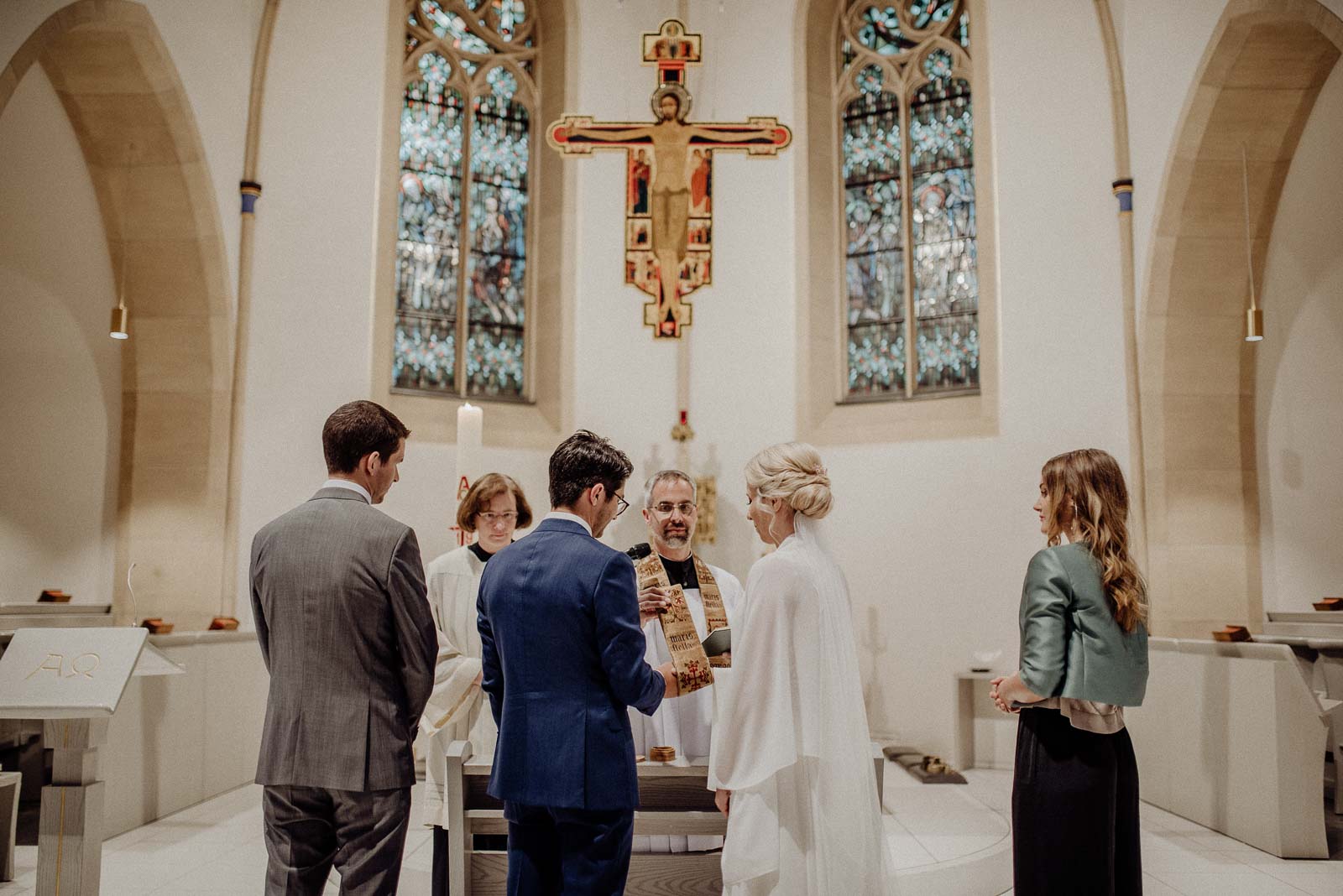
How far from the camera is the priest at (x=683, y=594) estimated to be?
362 cm

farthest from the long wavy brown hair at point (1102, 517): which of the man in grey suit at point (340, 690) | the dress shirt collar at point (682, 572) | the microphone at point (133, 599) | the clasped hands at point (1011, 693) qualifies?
the microphone at point (133, 599)

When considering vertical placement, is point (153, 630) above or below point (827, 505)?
below

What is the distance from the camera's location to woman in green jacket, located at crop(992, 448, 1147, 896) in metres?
2.64

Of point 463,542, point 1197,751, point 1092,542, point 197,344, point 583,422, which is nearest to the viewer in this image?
point 1092,542

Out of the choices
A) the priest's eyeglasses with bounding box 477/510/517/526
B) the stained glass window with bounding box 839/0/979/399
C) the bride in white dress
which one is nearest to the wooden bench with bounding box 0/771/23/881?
the priest's eyeglasses with bounding box 477/510/517/526

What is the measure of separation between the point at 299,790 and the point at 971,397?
20.8 ft

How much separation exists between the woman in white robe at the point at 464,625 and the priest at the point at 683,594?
1.81ft

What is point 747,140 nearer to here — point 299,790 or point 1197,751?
point 1197,751

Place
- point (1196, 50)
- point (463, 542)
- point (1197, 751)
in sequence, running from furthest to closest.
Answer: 1. point (1196, 50)
2. point (1197, 751)
3. point (463, 542)

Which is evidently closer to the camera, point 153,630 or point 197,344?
point 153,630

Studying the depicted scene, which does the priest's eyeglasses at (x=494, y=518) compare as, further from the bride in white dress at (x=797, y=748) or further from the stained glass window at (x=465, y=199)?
the stained glass window at (x=465, y=199)

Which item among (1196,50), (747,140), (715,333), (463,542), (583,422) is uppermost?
(1196,50)

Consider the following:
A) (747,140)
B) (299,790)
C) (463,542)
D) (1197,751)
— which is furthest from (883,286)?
(299,790)

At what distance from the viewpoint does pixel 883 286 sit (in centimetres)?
858
